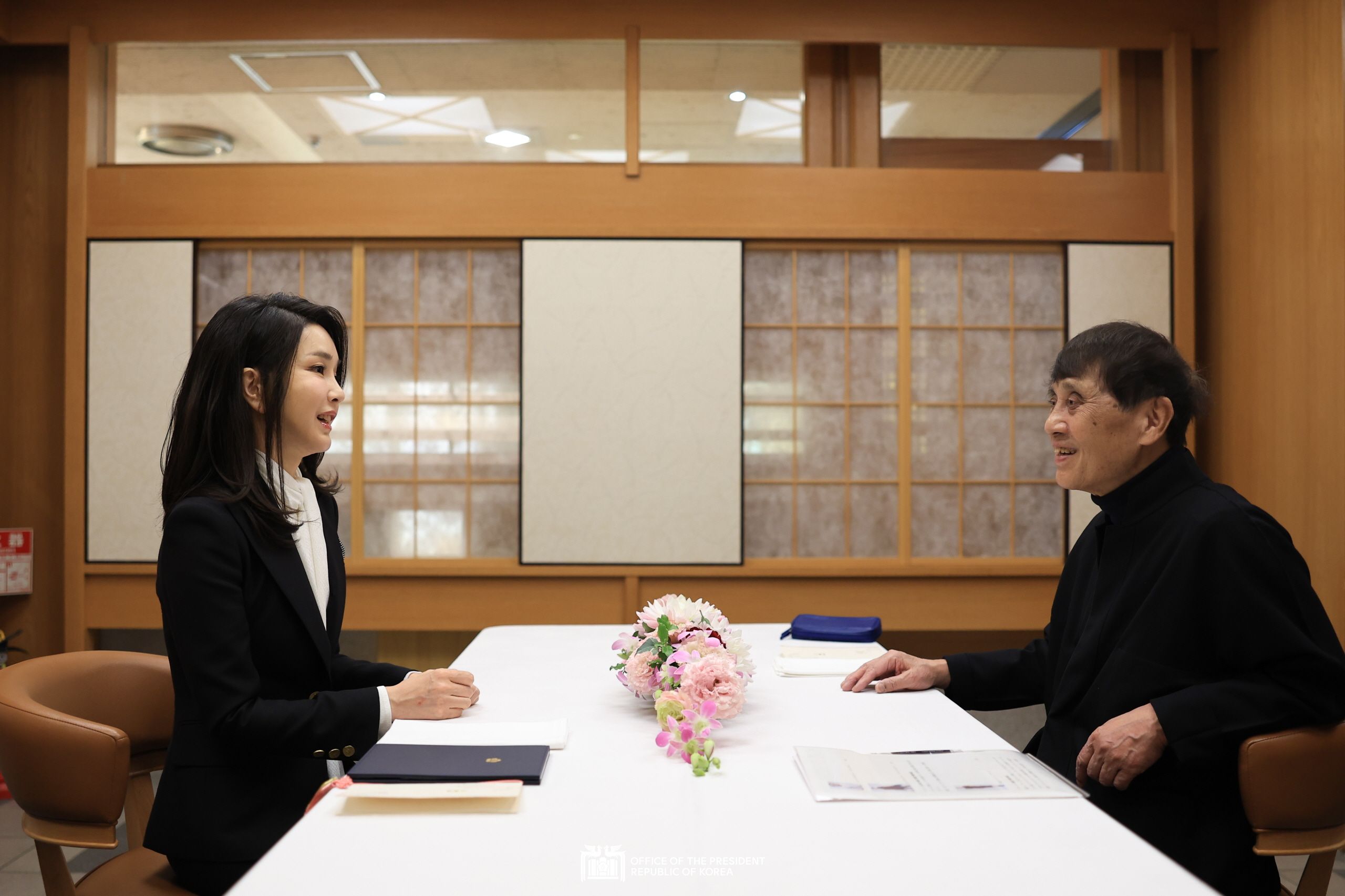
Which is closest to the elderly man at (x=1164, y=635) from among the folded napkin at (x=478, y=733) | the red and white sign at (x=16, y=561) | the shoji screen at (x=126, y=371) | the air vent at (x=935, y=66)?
the folded napkin at (x=478, y=733)

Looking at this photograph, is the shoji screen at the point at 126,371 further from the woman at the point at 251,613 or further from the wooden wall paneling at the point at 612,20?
the woman at the point at 251,613

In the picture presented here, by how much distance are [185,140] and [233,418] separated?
413cm

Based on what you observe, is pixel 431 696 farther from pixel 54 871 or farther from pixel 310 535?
pixel 54 871

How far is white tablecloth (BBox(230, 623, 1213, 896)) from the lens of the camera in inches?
34.8

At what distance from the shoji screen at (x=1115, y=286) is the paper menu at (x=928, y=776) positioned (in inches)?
114

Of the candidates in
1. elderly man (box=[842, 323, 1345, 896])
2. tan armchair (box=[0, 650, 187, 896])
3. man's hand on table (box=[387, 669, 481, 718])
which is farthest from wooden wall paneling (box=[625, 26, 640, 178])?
tan armchair (box=[0, 650, 187, 896])

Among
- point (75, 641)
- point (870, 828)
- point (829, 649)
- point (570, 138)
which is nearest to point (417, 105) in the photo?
point (570, 138)

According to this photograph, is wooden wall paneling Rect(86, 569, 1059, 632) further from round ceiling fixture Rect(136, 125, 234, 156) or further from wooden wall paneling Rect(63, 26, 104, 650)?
round ceiling fixture Rect(136, 125, 234, 156)

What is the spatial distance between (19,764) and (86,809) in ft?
0.44

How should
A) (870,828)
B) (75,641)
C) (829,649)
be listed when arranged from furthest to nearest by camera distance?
(75,641)
(829,649)
(870,828)

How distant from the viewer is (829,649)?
196cm

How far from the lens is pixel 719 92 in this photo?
4.15m

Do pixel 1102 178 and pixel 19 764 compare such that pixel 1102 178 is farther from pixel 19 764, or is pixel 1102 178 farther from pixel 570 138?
pixel 19 764

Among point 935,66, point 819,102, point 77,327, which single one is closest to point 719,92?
point 819,102
